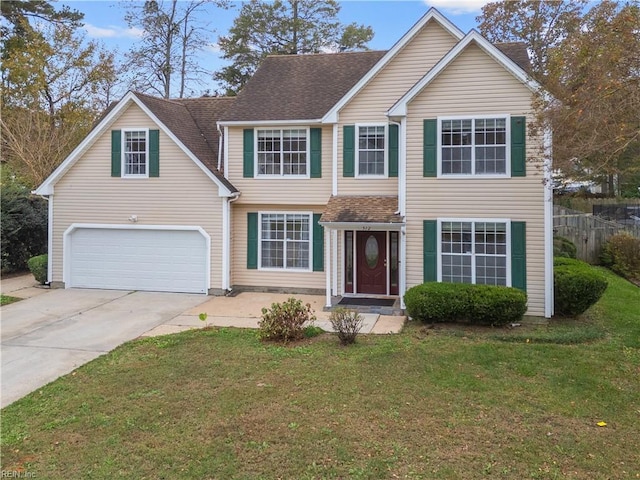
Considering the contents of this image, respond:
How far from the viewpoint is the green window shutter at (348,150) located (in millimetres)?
14148

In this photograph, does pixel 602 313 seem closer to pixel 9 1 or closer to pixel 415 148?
pixel 415 148

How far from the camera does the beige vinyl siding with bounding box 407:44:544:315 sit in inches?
471

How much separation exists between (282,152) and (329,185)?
1.82m

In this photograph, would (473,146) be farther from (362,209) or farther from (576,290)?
(576,290)

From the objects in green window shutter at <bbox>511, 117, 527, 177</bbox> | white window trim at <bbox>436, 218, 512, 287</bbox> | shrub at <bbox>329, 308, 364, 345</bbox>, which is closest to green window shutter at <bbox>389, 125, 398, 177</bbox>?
white window trim at <bbox>436, 218, 512, 287</bbox>

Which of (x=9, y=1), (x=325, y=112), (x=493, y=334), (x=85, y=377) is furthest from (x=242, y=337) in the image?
(x=9, y=1)

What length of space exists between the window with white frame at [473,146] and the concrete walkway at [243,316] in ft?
13.7

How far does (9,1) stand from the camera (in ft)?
86.8

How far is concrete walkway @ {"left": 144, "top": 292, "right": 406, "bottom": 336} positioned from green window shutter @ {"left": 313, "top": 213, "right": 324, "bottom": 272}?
955 mm

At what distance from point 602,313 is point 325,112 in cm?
930

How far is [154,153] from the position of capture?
603 inches

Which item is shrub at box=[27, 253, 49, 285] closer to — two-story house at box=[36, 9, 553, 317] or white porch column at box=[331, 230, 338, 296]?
two-story house at box=[36, 9, 553, 317]

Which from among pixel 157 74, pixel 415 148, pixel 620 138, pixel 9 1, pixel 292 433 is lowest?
pixel 292 433

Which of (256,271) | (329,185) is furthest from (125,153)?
(329,185)
